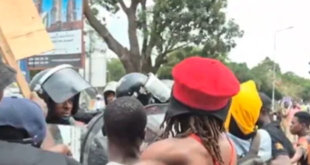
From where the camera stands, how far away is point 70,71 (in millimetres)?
4535

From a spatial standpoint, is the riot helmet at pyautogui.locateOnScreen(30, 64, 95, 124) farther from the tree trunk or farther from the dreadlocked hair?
the tree trunk

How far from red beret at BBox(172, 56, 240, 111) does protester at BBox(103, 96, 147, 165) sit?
572mm

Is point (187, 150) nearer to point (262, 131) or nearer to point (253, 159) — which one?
point (253, 159)

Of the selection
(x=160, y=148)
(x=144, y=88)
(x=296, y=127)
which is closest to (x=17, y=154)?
(x=160, y=148)

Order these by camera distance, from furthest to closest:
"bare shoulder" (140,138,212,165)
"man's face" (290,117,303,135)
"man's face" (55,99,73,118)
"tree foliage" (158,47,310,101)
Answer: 1. "tree foliage" (158,47,310,101)
2. "man's face" (290,117,303,135)
3. "man's face" (55,99,73,118)
4. "bare shoulder" (140,138,212,165)

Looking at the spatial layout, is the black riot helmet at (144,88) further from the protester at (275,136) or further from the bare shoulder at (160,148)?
the bare shoulder at (160,148)

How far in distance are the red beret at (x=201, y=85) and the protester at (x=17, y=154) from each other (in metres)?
0.65

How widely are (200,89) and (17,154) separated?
79 cm

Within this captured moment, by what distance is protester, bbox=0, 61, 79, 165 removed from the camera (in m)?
2.02

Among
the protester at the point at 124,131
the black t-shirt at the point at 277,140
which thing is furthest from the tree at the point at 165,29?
the protester at the point at 124,131

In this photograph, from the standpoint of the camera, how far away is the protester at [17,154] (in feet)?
6.62

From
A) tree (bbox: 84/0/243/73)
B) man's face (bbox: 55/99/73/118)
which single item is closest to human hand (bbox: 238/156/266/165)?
man's face (bbox: 55/99/73/118)

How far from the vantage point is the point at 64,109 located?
4.59 metres

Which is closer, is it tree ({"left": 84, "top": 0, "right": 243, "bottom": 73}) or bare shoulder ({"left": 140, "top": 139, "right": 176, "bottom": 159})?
bare shoulder ({"left": 140, "top": 139, "right": 176, "bottom": 159})
